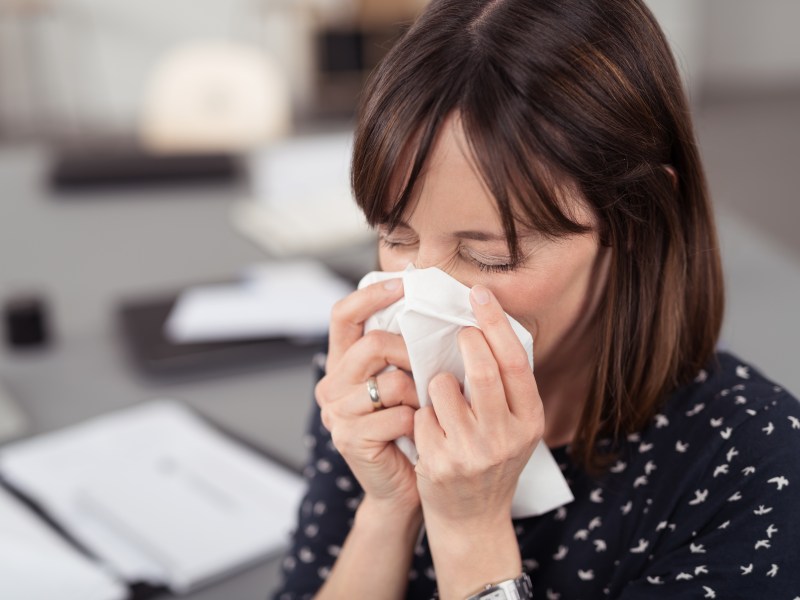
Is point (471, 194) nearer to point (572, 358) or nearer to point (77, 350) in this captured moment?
point (572, 358)

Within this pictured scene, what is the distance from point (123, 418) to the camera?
1621 millimetres

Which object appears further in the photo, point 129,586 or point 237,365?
point 237,365

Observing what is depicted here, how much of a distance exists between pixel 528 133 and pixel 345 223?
1.45 meters

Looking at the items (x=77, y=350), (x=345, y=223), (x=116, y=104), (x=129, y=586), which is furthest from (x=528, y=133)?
(x=116, y=104)

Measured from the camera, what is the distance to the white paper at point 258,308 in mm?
1838

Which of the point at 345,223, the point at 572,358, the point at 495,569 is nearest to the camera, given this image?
the point at 495,569

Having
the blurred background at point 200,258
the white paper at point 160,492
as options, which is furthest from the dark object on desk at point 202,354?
the white paper at point 160,492

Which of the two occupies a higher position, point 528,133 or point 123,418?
point 528,133

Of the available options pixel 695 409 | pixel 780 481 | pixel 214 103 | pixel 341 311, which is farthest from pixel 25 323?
pixel 214 103

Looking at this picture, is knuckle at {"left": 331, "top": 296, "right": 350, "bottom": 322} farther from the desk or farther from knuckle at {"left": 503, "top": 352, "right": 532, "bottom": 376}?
the desk

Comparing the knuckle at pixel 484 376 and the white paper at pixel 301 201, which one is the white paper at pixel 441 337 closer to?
the knuckle at pixel 484 376

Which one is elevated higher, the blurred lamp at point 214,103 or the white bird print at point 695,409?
the white bird print at point 695,409

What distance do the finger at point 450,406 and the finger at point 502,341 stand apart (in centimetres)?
5

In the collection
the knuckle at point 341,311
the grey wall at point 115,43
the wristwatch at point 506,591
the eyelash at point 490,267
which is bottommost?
the grey wall at point 115,43
